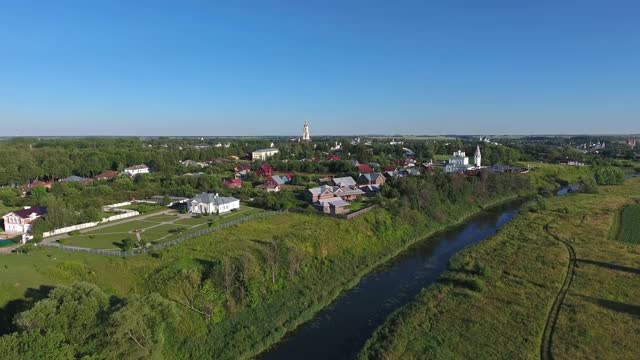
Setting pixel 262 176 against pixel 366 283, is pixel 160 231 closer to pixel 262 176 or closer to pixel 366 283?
pixel 366 283

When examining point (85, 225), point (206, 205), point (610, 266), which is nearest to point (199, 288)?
point (85, 225)

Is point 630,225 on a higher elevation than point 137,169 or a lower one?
lower

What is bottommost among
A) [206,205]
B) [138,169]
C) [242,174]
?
[206,205]

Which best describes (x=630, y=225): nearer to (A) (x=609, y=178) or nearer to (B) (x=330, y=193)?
(B) (x=330, y=193)

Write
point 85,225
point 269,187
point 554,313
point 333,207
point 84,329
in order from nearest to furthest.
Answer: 1. point 84,329
2. point 554,313
3. point 85,225
4. point 333,207
5. point 269,187

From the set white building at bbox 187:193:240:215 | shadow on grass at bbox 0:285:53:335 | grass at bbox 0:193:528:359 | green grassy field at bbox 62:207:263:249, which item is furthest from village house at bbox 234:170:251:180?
shadow on grass at bbox 0:285:53:335

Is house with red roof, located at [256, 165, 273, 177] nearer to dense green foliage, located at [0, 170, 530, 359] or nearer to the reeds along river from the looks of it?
dense green foliage, located at [0, 170, 530, 359]

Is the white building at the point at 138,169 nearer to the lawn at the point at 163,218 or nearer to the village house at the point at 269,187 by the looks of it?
the village house at the point at 269,187
